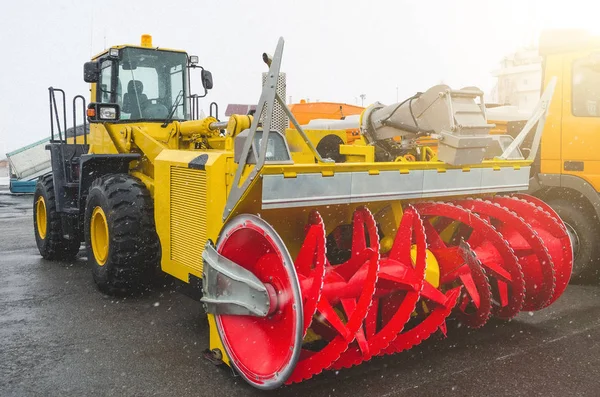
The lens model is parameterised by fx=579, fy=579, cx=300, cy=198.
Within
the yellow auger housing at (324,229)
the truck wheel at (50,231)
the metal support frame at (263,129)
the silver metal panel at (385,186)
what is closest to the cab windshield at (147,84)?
the yellow auger housing at (324,229)

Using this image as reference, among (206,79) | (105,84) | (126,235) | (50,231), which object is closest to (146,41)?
(105,84)

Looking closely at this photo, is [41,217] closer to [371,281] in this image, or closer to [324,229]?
[324,229]

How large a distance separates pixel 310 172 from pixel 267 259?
57 cm

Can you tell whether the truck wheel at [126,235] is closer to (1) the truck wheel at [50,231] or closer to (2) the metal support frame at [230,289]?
(2) the metal support frame at [230,289]

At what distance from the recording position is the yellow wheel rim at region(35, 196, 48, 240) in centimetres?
737

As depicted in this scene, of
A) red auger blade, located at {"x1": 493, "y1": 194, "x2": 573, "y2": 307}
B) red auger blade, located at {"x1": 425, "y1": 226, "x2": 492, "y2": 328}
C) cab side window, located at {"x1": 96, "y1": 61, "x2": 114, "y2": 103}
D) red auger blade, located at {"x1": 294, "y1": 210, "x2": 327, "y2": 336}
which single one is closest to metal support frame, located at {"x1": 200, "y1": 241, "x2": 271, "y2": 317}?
red auger blade, located at {"x1": 294, "y1": 210, "x2": 327, "y2": 336}

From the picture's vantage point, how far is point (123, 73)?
19.9 feet

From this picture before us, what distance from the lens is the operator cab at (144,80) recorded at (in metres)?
6.03

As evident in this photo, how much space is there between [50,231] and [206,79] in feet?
8.76

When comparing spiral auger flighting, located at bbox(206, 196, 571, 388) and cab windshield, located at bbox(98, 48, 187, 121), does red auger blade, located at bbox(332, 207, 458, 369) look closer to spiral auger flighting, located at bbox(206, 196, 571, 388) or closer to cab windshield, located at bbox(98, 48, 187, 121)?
spiral auger flighting, located at bbox(206, 196, 571, 388)

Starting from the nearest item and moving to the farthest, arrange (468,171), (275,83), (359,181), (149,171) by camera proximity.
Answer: (275,83), (359,181), (468,171), (149,171)

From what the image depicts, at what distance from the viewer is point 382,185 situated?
3645mm

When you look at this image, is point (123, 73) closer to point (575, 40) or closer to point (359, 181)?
point (359, 181)

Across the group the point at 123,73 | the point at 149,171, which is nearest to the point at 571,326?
the point at 149,171
